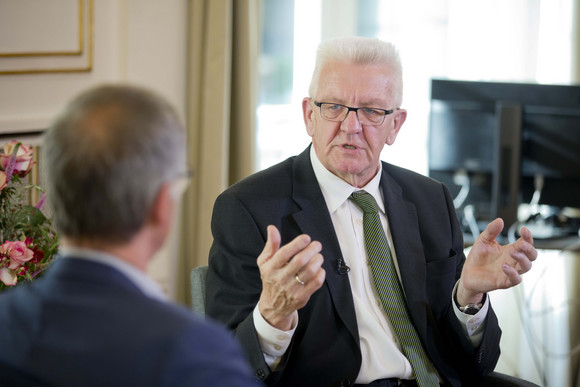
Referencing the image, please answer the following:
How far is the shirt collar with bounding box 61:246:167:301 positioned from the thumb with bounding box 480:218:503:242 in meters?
1.05

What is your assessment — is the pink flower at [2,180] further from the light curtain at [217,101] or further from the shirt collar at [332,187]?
the light curtain at [217,101]

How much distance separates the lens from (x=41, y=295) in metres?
0.97

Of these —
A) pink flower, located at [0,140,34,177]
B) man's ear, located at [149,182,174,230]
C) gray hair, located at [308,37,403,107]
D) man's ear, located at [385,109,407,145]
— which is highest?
gray hair, located at [308,37,403,107]

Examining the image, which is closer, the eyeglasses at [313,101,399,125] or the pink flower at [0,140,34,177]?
the pink flower at [0,140,34,177]

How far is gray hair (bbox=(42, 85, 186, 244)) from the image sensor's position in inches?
37.7

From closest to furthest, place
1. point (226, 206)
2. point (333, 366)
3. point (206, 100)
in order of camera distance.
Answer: point (333, 366), point (226, 206), point (206, 100)

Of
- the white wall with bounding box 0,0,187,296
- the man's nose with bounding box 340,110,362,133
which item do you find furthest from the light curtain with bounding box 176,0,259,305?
the man's nose with bounding box 340,110,362,133

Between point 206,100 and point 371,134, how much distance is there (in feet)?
5.64

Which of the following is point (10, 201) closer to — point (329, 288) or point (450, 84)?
point (329, 288)

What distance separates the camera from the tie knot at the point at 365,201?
80.2 inches

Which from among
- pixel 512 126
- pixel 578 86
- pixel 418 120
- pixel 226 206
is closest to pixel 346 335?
pixel 226 206

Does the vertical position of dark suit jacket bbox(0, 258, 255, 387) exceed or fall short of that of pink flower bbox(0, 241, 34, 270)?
it exceeds it

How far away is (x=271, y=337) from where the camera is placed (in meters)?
1.73

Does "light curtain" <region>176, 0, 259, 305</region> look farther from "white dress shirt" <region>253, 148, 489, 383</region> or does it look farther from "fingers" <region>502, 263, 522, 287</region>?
"fingers" <region>502, 263, 522, 287</region>
